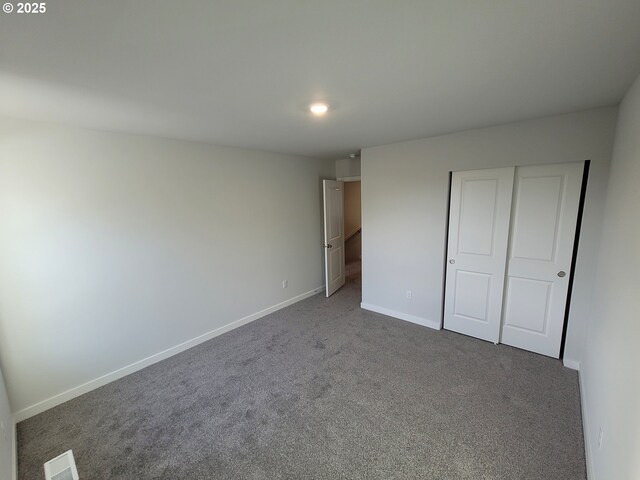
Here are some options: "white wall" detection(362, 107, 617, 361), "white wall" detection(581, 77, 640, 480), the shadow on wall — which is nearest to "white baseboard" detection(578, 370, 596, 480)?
"white wall" detection(581, 77, 640, 480)

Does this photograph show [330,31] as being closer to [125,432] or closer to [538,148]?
[538,148]

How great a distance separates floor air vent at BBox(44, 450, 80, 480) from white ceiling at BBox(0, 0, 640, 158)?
1666 mm

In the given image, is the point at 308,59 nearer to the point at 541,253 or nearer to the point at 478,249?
the point at 478,249

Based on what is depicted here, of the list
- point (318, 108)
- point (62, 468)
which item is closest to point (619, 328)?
point (318, 108)

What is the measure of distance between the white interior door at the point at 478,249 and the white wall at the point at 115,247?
7.95 ft

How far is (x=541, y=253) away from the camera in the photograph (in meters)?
2.69

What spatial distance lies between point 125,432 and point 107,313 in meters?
1.06

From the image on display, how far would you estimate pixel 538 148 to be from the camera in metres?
2.53

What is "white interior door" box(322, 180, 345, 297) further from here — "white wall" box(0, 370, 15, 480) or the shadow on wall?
"white wall" box(0, 370, 15, 480)

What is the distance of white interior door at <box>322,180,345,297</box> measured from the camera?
14.2 feet

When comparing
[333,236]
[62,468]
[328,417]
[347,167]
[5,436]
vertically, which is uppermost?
[347,167]

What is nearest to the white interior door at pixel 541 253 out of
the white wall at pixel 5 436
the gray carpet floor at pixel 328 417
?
the gray carpet floor at pixel 328 417

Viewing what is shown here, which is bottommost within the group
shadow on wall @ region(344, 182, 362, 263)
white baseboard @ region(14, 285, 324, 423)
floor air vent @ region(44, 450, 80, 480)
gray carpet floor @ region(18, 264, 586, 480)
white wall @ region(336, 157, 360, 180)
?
gray carpet floor @ region(18, 264, 586, 480)

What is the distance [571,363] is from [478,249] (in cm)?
131
